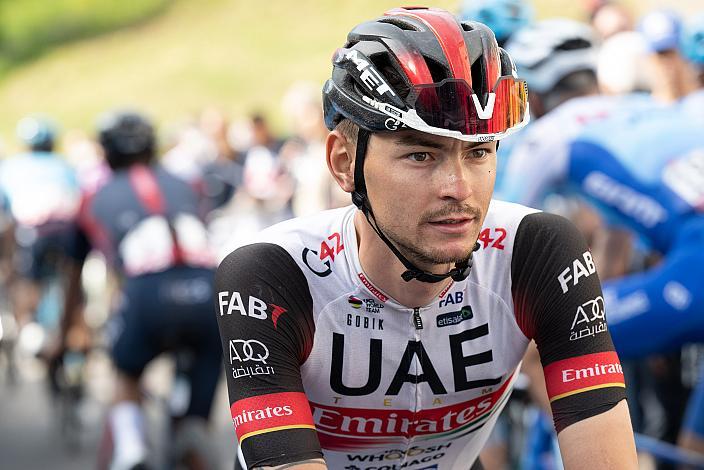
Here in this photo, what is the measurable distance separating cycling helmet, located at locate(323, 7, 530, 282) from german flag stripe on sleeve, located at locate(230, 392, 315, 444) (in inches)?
15.7

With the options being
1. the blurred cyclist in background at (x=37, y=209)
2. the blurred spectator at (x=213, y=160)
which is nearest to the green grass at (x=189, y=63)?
the blurred spectator at (x=213, y=160)

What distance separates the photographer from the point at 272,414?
2.68 m

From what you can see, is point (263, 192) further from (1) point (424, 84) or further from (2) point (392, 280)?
A: (1) point (424, 84)

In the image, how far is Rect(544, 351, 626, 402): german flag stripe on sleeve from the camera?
2795mm

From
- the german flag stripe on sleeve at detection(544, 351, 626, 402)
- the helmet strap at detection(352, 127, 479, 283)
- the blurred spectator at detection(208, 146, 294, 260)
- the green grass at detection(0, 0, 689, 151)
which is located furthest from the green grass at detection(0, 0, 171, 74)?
the german flag stripe on sleeve at detection(544, 351, 626, 402)

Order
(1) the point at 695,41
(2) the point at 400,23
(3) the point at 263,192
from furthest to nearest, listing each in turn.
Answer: (3) the point at 263,192
(1) the point at 695,41
(2) the point at 400,23

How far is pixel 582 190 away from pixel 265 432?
9.60ft

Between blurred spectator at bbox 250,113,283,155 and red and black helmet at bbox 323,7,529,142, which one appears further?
blurred spectator at bbox 250,113,283,155

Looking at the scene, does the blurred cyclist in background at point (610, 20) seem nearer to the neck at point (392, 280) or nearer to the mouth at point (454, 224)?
the neck at point (392, 280)

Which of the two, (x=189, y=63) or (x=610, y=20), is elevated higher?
(x=189, y=63)

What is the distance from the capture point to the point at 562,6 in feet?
78.2

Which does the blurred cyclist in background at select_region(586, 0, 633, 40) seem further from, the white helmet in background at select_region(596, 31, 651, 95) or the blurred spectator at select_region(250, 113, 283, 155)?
the blurred spectator at select_region(250, 113, 283, 155)

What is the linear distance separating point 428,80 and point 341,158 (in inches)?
15.1

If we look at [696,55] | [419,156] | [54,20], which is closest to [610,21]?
[696,55]
